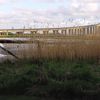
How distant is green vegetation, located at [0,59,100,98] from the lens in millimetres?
11531

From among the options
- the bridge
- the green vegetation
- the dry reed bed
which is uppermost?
the bridge

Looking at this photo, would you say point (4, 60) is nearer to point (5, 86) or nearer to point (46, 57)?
point (46, 57)

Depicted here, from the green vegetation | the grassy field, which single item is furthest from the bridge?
the green vegetation

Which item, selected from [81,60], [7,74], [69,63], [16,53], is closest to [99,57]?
[81,60]

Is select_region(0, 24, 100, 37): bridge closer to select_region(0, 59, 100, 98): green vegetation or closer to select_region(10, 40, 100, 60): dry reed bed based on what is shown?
select_region(10, 40, 100, 60): dry reed bed

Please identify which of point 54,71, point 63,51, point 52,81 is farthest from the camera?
point 63,51

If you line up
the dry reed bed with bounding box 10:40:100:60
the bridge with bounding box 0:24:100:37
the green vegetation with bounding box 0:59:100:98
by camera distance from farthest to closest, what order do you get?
the bridge with bounding box 0:24:100:37, the dry reed bed with bounding box 10:40:100:60, the green vegetation with bounding box 0:59:100:98

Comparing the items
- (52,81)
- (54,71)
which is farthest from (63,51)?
(52,81)

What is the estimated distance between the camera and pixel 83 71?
41.8 feet

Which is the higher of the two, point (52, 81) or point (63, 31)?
point (63, 31)

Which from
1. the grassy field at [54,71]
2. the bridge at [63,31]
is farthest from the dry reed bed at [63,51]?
the bridge at [63,31]

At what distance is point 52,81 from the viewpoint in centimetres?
1192

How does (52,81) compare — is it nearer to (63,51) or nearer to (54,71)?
(54,71)

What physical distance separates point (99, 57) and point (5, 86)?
5133 mm
